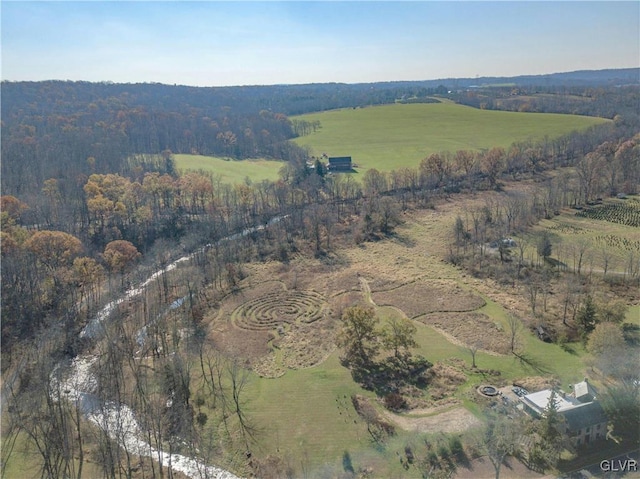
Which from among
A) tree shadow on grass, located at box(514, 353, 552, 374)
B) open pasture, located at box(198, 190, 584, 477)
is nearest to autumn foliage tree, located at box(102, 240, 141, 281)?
open pasture, located at box(198, 190, 584, 477)

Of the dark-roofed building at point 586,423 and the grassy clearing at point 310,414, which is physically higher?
the dark-roofed building at point 586,423

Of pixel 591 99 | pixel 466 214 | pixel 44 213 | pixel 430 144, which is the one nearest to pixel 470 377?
pixel 466 214

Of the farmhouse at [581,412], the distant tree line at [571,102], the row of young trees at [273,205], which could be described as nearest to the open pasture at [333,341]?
the farmhouse at [581,412]

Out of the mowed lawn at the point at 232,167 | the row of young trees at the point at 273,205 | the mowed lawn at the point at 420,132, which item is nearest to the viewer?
the row of young trees at the point at 273,205

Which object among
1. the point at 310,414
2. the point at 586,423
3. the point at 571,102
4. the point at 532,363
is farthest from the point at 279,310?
the point at 571,102

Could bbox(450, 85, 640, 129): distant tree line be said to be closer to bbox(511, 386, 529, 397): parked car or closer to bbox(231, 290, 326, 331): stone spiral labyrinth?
bbox(231, 290, 326, 331): stone spiral labyrinth

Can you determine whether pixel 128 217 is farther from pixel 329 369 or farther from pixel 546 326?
pixel 546 326

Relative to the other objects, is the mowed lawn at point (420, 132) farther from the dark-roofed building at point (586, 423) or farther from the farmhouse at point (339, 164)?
the dark-roofed building at point (586, 423)
